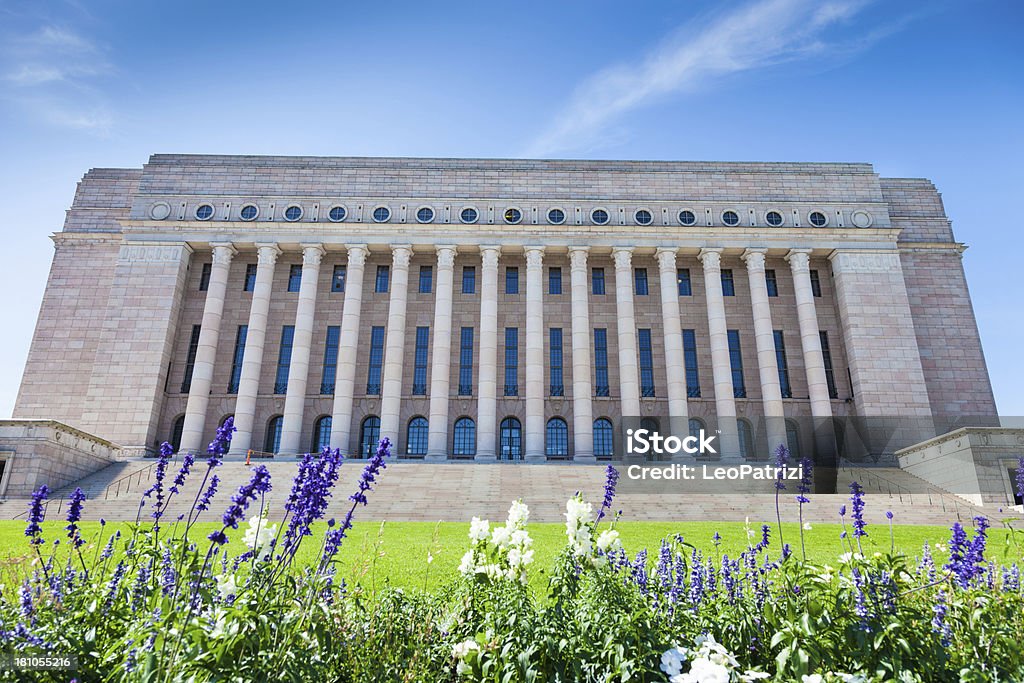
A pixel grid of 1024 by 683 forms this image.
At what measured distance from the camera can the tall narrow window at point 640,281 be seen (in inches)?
1994

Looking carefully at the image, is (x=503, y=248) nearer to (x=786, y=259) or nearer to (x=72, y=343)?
(x=786, y=259)

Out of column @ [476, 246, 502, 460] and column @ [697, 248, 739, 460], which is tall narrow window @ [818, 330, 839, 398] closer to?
column @ [697, 248, 739, 460]

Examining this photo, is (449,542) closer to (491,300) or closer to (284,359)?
(491,300)

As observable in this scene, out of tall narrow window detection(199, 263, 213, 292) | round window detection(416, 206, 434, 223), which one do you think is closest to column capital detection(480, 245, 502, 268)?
round window detection(416, 206, 434, 223)

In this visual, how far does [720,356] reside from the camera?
151 ft

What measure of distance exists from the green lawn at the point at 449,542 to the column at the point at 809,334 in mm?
22843

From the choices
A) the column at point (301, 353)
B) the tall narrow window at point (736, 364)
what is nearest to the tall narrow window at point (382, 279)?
the column at point (301, 353)

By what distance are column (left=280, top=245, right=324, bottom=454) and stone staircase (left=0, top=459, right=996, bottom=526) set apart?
414cm

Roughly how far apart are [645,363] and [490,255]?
1371 centimetres

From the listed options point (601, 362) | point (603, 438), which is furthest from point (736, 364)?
point (603, 438)

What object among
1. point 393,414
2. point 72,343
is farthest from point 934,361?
point 72,343

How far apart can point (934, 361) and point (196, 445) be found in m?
51.7

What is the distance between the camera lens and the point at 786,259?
164 feet

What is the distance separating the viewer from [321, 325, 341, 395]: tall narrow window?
47.3 m
